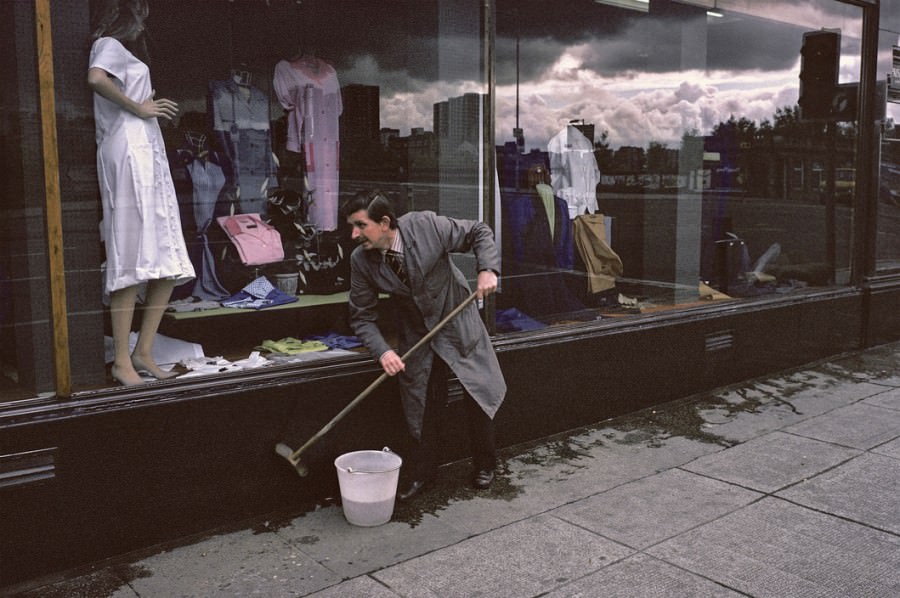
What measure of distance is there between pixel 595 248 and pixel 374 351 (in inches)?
125

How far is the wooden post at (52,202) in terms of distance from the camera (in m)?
3.82

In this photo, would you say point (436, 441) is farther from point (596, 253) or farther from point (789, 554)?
point (596, 253)

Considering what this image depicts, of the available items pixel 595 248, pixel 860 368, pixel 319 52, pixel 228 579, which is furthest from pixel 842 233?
pixel 228 579

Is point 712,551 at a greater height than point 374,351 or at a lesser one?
lesser

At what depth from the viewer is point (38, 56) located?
12.5ft

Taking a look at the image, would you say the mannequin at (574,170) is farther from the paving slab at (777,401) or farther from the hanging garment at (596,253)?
the paving slab at (777,401)

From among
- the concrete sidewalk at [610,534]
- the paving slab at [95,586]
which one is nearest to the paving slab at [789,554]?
the concrete sidewalk at [610,534]

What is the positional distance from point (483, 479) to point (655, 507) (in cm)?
93

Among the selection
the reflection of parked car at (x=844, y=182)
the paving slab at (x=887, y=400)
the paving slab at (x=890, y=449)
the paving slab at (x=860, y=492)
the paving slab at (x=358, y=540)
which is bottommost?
the paving slab at (x=358, y=540)

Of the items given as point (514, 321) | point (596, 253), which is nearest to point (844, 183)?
point (596, 253)

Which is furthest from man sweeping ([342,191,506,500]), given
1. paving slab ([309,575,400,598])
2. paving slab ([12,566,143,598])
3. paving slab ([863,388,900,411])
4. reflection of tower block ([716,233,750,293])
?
reflection of tower block ([716,233,750,293])

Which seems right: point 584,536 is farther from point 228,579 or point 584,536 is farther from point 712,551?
point 228,579

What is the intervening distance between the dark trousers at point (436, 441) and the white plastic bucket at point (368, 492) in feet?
1.25

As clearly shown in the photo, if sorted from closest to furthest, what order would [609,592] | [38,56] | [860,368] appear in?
[609,592] → [38,56] → [860,368]
